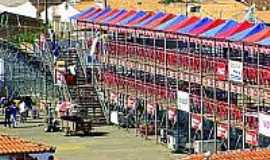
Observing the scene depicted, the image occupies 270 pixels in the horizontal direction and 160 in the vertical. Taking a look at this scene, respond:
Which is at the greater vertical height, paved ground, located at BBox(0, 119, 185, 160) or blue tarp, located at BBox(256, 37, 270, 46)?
blue tarp, located at BBox(256, 37, 270, 46)

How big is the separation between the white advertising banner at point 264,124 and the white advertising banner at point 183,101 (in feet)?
19.3

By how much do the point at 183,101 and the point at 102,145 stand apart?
4.23 meters

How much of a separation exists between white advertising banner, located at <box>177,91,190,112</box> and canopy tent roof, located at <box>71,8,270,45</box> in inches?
90.1

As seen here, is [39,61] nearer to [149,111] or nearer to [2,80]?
[2,80]

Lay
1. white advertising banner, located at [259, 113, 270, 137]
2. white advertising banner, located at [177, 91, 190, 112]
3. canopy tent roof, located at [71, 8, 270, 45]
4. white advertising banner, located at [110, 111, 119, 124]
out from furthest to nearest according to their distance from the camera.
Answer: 1. white advertising banner, located at [110, 111, 119, 124]
2. white advertising banner, located at [177, 91, 190, 112]
3. canopy tent roof, located at [71, 8, 270, 45]
4. white advertising banner, located at [259, 113, 270, 137]

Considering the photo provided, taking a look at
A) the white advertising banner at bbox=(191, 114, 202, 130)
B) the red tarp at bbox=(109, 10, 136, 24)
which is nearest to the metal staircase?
the red tarp at bbox=(109, 10, 136, 24)

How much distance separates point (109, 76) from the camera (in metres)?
50.0

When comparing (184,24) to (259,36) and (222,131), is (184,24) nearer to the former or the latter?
(222,131)

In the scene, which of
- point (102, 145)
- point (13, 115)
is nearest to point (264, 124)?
point (102, 145)

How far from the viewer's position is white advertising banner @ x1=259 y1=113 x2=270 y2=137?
3412 cm

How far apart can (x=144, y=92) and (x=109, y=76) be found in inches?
196

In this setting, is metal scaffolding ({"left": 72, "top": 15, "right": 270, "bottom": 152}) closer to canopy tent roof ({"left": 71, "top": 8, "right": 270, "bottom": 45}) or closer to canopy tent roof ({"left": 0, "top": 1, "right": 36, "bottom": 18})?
canopy tent roof ({"left": 71, "top": 8, "right": 270, "bottom": 45})

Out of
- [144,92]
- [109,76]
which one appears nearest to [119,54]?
[109,76]

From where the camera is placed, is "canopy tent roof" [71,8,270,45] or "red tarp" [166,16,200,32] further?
"red tarp" [166,16,200,32]
